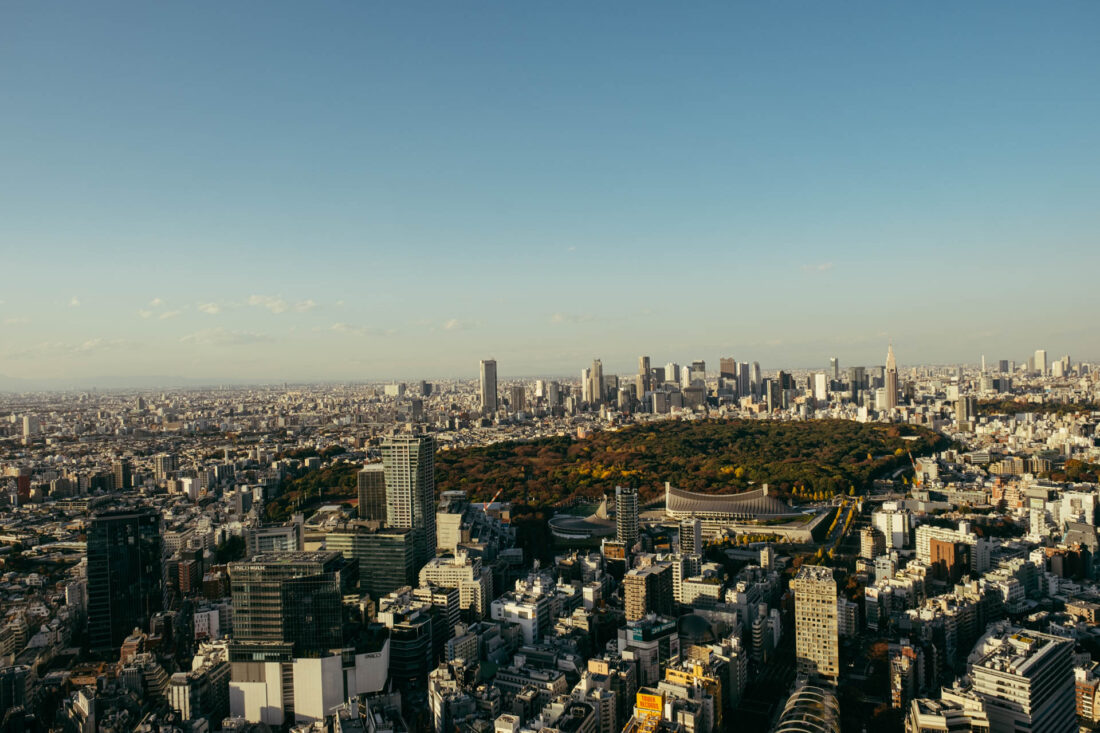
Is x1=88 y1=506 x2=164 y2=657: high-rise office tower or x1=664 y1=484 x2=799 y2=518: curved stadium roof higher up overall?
x1=88 y1=506 x2=164 y2=657: high-rise office tower

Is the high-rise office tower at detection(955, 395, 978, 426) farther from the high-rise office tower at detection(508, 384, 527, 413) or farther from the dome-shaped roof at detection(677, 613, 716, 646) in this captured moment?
the dome-shaped roof at detection(677, 613, 716, 646)

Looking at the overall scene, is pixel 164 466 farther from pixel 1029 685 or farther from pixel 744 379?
pixel 744 379

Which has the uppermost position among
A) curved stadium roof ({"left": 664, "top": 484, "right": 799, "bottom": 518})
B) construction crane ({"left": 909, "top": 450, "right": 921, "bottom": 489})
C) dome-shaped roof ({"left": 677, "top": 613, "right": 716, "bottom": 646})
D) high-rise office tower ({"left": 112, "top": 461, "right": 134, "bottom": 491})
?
high-rise office tower ({"left": 112, "top": 461, "right": 134, "bottom": 491})

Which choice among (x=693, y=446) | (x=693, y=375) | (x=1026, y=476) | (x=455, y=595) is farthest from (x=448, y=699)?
(x=693, y=375)

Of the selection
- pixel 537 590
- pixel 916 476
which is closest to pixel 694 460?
pixel 916 476

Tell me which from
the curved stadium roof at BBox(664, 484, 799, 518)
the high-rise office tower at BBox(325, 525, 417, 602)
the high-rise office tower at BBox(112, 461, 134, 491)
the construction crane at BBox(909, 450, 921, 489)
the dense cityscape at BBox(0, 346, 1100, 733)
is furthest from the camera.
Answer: the construction crane at BBox(909, 450, 921, 489)

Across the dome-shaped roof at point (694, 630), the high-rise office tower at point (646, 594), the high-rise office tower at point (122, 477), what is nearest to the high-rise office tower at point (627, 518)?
the high-rise office tower at point (646, 594)

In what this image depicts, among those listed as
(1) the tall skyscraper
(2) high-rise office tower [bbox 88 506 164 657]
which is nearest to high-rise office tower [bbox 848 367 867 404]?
(1) the tall skyscraper

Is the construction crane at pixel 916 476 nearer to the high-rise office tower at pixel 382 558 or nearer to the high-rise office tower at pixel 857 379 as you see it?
the high-rise office tower at pixel 382 558
